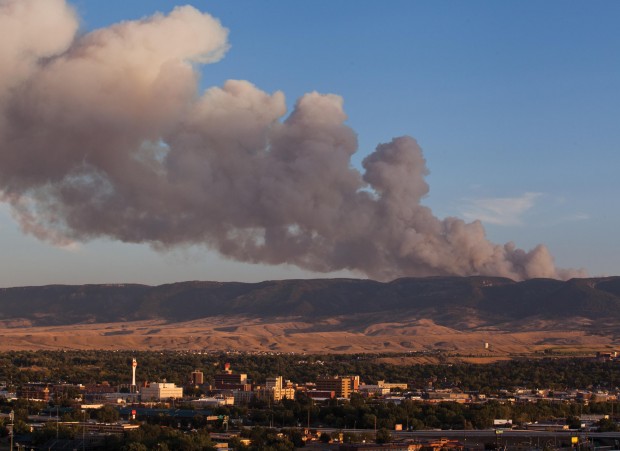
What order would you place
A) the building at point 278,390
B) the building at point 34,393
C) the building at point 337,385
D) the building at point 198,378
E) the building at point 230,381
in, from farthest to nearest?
the building at point 198,378 → the building at point 230,381 → the building at point 337,385 → the building at point 278,390 → the building at point 34,393

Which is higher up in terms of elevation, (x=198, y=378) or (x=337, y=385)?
(x=198, y=378)

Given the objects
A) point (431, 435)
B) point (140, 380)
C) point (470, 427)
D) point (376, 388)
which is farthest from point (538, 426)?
point (140, 380)

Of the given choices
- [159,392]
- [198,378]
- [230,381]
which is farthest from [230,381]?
[159,392]

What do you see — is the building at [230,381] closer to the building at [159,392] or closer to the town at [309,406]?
the town at [309,406]

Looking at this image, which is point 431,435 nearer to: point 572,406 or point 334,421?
point 334,421

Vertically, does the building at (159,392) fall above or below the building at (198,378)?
below

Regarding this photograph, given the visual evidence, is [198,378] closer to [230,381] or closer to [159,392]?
[230,381]

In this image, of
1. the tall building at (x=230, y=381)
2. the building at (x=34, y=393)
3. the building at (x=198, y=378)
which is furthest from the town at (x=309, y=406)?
the building at (x=198, y=378)
